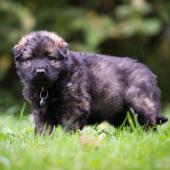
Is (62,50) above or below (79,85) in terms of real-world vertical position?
above

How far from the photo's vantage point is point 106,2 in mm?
14102

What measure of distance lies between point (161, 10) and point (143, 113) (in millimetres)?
6769

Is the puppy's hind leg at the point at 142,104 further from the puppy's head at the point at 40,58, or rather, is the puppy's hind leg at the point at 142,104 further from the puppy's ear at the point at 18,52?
the puppy's ear at the point at 18,52

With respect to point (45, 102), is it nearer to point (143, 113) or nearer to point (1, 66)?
point (143, 113)

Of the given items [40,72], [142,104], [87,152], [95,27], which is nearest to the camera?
[87,152]

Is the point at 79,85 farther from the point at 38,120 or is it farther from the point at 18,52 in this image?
the point at 18,52

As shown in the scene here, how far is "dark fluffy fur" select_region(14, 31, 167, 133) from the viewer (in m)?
6.95

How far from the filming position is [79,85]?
7.11 m

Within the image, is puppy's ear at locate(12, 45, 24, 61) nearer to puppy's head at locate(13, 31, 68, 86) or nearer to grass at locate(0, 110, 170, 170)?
puppy's head at locate(13, 31, 68, 86)

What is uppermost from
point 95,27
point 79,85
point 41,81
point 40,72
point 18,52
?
point 18,52

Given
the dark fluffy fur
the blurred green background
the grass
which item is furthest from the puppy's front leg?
the blurred green background

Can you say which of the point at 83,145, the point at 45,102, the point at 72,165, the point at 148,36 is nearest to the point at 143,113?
the point at 45,102

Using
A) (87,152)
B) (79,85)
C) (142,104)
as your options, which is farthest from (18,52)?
(87,152)

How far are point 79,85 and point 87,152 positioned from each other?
6.49 ft
